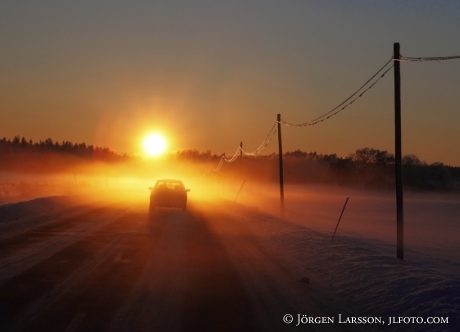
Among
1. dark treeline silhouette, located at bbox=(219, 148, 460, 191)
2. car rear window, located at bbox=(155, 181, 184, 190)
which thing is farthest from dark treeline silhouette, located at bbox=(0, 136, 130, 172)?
car rear window, located at bbox=(155, 181, 184, 190)

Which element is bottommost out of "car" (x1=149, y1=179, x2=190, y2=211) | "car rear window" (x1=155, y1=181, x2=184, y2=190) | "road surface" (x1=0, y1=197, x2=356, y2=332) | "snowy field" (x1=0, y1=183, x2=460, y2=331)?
"snowy field" (x1=0, y1=183, x2=460, y2=331)

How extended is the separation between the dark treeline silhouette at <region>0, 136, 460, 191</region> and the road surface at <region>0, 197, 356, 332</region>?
8746 cm

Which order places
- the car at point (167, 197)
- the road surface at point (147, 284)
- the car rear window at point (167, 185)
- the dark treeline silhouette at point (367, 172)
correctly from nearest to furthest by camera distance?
1. the road surface at point (147, 284)
2. the car at point (167, 197)
3. the car rear window at point (167, 185)
4. the dark treeline silhouette at point (367, 172)

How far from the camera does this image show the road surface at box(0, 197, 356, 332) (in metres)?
9.10

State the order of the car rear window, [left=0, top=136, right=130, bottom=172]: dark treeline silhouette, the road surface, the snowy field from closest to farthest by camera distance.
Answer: the road surface
the snowy field
the car rear window
[left=0, top=136, right=130, bottom=172]: dark treeline silhouette

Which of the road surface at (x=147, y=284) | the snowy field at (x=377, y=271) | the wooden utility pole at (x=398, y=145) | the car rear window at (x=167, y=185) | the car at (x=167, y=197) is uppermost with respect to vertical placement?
the wooden utility pole at (x=398, y=145)

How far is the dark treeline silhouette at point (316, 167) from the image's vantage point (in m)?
121

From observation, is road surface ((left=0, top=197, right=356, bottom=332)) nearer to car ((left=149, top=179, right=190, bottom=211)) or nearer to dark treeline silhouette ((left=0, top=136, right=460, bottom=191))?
car ((left=149, top=179, right=190, bottom=211))

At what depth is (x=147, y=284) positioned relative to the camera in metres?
11.9

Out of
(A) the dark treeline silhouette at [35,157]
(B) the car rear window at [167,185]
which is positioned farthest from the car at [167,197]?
(A) the dark treeline silhouette at [35,157]

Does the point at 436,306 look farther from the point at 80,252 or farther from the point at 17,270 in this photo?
the point at 80,252

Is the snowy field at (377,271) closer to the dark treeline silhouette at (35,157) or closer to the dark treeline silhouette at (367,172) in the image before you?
the dark treeline silhouette at (367,172)

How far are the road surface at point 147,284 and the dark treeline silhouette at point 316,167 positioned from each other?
8746 centimetres

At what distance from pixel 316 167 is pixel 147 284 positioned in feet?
557
